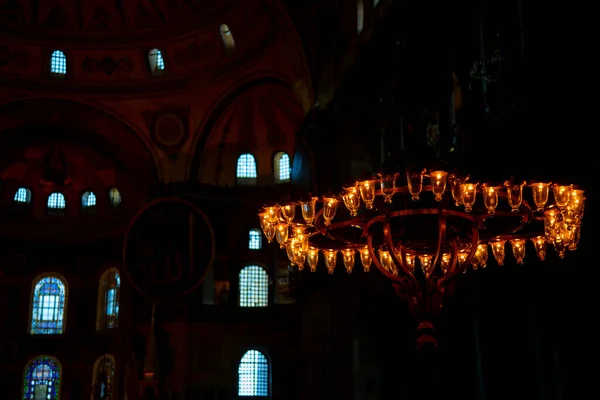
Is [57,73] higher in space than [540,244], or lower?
higher

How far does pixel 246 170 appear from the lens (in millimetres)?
23953

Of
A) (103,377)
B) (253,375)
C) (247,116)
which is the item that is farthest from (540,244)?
(103,377)

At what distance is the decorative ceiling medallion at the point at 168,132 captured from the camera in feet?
75.9

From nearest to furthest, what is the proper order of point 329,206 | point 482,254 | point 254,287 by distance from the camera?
point 329,206 < point 482,254 < point 254,287

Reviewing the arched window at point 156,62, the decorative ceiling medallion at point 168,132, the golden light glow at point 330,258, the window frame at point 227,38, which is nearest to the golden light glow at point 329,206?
the golden light glow at point 330,258

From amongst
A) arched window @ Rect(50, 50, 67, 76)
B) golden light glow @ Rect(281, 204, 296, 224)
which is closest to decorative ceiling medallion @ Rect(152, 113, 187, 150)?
arched window @ Rect(50, 50, 67, 76)

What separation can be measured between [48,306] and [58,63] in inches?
314

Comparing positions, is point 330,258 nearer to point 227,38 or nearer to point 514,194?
point 514,194

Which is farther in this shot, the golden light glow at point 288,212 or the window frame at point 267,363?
the window frame at point 267,363

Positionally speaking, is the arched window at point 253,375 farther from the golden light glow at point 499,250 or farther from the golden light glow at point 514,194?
the golden light glow at point 514,194

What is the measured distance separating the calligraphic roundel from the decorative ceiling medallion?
9.62ft

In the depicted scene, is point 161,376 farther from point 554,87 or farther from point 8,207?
point 554,87

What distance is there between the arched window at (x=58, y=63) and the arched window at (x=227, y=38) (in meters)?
5.05

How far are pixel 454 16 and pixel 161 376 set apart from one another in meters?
13.9
